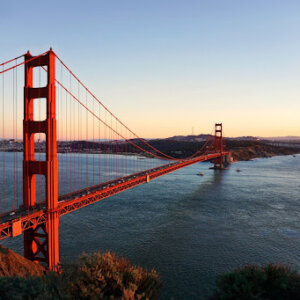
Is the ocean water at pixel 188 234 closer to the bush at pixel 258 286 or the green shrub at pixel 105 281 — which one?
the bush at pixel 258 286

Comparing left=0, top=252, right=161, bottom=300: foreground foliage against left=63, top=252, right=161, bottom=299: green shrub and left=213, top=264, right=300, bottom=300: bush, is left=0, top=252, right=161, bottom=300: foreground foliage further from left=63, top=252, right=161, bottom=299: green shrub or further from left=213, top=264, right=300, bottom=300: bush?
left=213, top=264, right=300, bottom=300: bush

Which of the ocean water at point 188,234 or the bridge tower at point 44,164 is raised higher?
the bridge tower at point 44,164

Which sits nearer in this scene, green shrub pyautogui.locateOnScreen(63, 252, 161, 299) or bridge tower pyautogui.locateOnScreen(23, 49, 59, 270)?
green shrub pyautogui.locateOnScreen(63, 252, 161, 299)

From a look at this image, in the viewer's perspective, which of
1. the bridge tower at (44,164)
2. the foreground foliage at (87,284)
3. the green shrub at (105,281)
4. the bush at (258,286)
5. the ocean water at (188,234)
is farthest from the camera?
the ocean water at (188,234)

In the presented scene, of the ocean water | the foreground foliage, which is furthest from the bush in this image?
the ocean water

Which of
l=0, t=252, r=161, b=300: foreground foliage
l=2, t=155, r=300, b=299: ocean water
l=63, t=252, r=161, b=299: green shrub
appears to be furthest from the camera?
l=2, t=155, r=300, b=299: ocean water

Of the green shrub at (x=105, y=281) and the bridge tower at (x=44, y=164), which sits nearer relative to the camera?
the green shrub at (x=105, y=281)

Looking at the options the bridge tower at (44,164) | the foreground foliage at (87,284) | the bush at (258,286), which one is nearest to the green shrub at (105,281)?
the foreground foliage at (87,284)

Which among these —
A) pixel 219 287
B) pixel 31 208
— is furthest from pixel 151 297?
pixel 31 208
